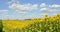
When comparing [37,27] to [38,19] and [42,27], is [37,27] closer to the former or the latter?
[42,27]

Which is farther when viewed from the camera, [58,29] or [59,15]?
[59,15]

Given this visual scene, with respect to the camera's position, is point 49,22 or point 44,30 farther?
point 49,22

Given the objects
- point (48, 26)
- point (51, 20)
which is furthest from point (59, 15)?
point (48, 26)

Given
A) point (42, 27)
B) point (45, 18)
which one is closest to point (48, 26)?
point (42, 27)

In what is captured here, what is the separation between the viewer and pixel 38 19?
13445 millimetres

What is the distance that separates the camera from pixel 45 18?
1286 cm

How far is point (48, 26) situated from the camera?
11602mm

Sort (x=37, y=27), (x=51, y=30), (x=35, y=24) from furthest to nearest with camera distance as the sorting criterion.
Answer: (x=35, y=24) < (x=37, y=27) < (x=51, y=30)

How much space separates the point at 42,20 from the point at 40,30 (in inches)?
68.3

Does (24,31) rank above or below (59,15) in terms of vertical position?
below

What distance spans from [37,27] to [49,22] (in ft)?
2.52

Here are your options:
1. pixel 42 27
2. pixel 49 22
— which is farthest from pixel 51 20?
pixel 42 27

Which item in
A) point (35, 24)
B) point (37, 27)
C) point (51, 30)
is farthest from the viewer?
point (35, 24)

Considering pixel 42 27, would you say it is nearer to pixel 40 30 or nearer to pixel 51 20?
pixel 40 30
